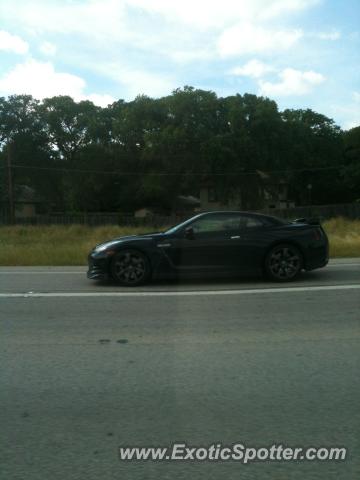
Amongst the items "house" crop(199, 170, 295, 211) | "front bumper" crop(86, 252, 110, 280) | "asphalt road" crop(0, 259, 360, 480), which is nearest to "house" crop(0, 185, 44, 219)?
"house" crop(199, 170, 295, 211)

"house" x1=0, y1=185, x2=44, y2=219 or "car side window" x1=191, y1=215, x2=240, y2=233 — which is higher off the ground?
"house" x1=0, y1=185, x2=44, y2=219

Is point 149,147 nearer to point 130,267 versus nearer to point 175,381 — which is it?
point 130,267

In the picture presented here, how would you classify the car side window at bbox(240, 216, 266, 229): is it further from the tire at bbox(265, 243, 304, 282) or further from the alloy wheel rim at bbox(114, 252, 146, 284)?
the alloy wheel rim at bbox(114, 252, 146, 284)

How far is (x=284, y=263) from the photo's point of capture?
9656 millimetres

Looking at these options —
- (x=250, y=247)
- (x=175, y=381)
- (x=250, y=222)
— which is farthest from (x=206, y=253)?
(x=175, y=381)

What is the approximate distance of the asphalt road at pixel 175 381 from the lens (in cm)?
335

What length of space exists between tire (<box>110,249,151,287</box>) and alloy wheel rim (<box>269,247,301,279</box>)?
89.1 inches

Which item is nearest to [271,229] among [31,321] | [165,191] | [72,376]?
[31,321]

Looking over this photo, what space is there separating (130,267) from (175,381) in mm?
5091

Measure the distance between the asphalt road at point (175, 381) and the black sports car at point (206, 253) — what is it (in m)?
1.25

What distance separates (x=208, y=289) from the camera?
913cm

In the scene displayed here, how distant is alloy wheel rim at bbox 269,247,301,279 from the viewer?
9633 millimetres

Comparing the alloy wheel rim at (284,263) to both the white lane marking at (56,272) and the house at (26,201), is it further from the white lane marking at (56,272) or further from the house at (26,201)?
the house at (26,201)

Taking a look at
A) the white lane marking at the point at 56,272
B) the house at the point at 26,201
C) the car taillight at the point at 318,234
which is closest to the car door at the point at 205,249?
the car taillight at the point at 318,234
